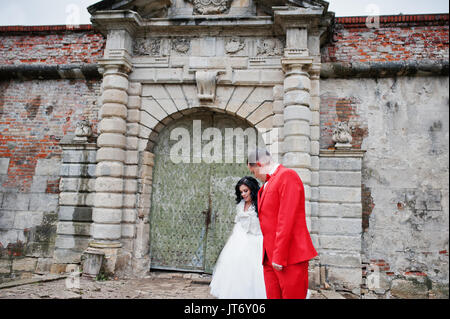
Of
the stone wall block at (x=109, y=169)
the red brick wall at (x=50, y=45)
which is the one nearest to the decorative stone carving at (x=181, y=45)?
the red brick wall at (x=50, y=45)

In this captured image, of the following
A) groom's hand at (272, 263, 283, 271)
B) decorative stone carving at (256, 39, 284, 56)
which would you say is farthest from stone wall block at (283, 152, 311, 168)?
groom's hand at (272, 263, 283, 271)

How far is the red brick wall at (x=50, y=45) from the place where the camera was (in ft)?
25.9

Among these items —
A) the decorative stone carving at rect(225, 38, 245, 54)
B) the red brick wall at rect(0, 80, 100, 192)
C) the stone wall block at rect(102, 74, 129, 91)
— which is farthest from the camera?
the red brick wall at rect(0, 80, 100, 192)

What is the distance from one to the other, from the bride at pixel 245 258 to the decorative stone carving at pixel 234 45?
3326 millimetres

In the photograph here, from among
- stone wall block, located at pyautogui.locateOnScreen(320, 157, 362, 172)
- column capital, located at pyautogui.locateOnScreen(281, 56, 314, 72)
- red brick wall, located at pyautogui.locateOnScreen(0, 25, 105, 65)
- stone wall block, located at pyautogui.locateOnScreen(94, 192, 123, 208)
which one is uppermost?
red brick wall, located at pyautogui.locateOnScreen(0, 25, 105, 65)

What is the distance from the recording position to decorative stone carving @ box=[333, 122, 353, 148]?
21.4ft

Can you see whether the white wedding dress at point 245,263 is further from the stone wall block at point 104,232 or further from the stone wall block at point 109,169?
the stone wall block at point 109,169

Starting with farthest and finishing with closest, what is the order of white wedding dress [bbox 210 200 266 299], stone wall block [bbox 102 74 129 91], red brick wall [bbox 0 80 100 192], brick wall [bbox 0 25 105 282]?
red brick wall [bbox 0 80 100 192]
brick wall [bbox 0 25 105 282]
stone wall block [bbox 102 74 129 91]
white wedding dress [bbox 210 200 266 299]

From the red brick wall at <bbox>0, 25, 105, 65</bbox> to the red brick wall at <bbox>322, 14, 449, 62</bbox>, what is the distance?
17.6 ft

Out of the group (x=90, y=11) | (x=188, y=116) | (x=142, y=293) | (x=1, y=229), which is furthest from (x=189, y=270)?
(x=90, y=11)

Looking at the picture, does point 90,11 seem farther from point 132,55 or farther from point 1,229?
point 1,229

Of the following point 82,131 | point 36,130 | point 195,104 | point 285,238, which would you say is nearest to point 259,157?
point 285,238

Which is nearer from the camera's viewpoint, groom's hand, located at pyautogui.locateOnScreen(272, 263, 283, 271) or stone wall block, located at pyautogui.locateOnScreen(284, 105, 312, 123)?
groom's hand, located at pyautogui.locateOnScreen(272, 263, 283, 271)

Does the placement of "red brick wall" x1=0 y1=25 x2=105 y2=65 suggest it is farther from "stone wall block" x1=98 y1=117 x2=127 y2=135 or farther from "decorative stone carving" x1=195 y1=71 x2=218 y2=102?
"decorative stone carving" x1=195 y1=71 x2=218 y2=102
